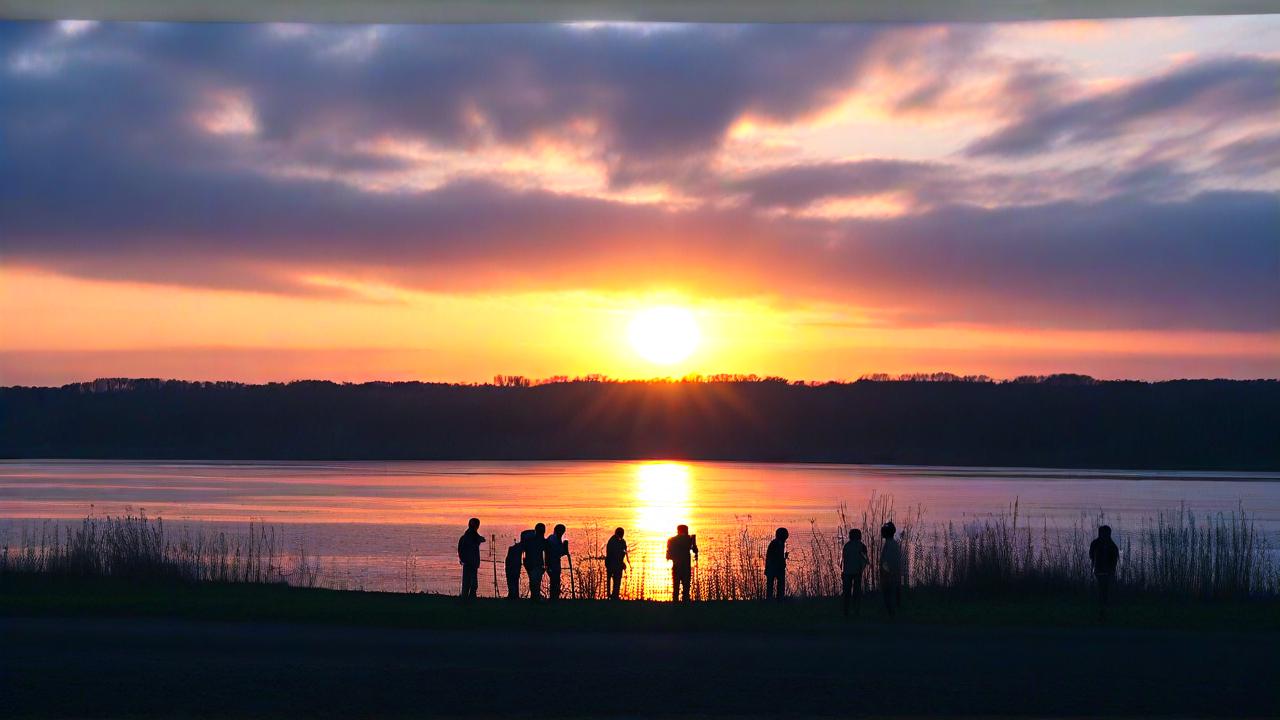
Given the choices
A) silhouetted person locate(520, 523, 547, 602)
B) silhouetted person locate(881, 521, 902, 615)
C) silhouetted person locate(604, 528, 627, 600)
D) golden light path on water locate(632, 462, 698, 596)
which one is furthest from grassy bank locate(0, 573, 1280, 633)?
golden light path on water locate(632, 462, 698, 596)

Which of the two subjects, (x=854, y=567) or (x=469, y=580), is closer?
(x=854, y=567)

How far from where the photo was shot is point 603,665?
35.9 feet

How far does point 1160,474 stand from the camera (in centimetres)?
12725

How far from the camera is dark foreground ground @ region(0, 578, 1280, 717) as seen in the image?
9.26m

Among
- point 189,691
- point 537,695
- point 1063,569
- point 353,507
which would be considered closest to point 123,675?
point 189,691

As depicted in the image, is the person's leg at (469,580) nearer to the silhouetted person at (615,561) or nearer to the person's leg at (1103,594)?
the silhouetted person at (615,561)

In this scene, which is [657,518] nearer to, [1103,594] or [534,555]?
[534,555]

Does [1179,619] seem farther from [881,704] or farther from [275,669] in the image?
[275,669]

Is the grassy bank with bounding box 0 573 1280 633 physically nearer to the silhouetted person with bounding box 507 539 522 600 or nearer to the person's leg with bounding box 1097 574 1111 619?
the person's leg with bounding box 1097 574 1111 619

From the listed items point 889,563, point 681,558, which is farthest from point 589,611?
point 889,563

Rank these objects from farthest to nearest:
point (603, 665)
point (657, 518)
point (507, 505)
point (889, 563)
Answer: point (507, 505), point (657, 518), point (889, 563), point (603, 665)

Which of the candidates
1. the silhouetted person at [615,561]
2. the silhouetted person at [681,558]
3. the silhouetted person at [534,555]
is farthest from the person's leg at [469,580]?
the silhouetted person at [681,558]

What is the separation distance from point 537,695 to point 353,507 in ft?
175

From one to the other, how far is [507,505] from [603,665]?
55025 millimetres
